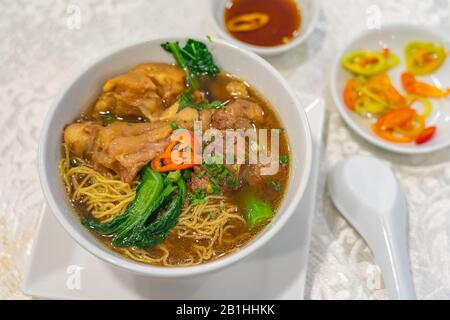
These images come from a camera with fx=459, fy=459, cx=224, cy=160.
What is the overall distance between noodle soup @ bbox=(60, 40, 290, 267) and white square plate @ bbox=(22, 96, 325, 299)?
16cm

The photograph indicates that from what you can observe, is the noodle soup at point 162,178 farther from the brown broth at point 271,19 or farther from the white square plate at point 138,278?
the brown broth at point 271,19

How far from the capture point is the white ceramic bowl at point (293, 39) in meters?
2.29

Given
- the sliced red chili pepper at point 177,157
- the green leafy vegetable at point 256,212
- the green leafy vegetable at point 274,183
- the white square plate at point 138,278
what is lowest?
the white square plate at point 138,278

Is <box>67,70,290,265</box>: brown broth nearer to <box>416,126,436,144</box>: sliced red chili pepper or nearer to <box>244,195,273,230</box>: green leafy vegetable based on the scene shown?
<box>244,195,273,230</box>: green leafy vegetable

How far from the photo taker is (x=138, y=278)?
171 centimetres

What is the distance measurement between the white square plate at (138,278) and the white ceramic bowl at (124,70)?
0.71ft

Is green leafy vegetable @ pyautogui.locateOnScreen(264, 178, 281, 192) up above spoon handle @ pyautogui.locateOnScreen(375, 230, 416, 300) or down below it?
above

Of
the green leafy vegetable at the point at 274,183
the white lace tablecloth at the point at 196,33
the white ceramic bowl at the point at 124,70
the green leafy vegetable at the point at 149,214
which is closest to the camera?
the white ceramic bowl at the point at 124,70

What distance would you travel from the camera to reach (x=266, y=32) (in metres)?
2.46

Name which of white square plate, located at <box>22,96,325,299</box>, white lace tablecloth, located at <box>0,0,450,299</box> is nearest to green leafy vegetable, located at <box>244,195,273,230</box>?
white square plate, located at <box>22,96,325,299</box>

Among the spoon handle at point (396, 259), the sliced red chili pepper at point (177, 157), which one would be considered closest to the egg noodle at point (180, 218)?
the sliced red chili pepper at point (177, 157)

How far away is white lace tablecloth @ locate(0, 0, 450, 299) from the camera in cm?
194

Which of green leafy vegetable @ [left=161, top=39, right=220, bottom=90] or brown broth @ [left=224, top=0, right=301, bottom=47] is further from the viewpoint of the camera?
brown broth @ [left=224, top=0, right=301, bottom=47]

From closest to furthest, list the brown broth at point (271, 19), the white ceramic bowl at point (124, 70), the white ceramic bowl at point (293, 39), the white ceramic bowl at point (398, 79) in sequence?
the white ceramic bowl at point (124, 70)
the white ceramic bowl at point (398, 79)
the white ceramic bowl at point (293, 39)
the brown broth at point (271, 19)
